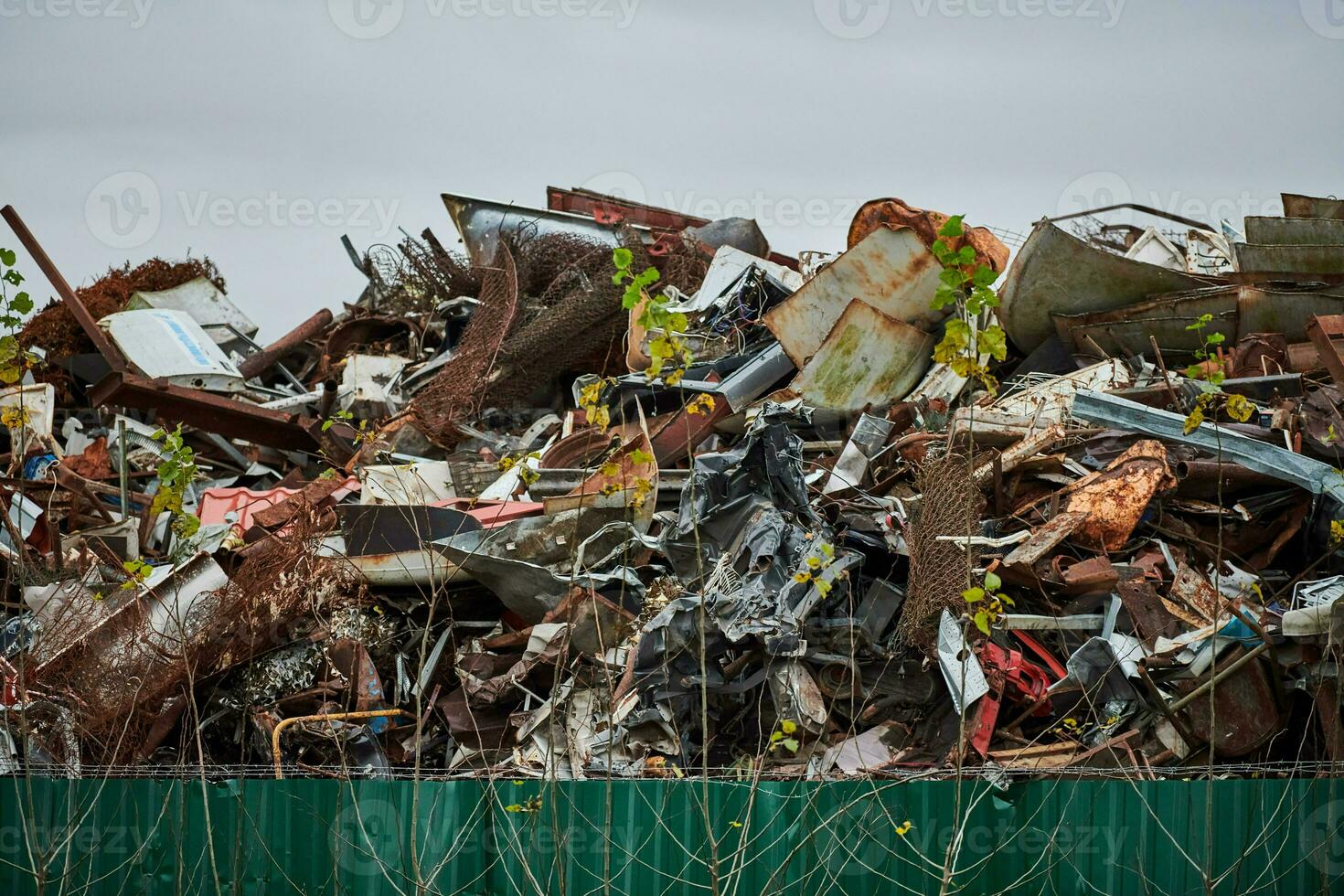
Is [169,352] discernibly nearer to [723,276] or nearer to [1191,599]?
[723,276]

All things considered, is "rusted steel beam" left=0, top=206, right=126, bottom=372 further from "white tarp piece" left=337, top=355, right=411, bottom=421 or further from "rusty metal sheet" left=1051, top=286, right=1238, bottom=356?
"rusty metal sheet" left=1051, top=286, right=1238, bottom=356

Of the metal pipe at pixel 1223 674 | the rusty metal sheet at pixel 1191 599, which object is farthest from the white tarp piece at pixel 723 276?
the metal pipe at pixel 1223 674

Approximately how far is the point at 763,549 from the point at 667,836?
5.76 ft

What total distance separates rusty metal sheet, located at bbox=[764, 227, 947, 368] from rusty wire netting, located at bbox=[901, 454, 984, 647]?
9.50 feet

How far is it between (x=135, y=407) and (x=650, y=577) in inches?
216

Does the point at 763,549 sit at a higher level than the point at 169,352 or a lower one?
lower

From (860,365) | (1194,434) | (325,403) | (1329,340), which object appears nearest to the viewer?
(1194,434)

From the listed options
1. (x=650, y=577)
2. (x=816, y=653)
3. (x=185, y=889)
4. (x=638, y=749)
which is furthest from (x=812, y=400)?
(x=185, y=889)

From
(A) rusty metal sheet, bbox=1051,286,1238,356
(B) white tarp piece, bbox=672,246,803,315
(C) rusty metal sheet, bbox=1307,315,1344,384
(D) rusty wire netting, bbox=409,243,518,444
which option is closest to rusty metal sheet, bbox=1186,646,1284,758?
(C) rusty metal sheet, bbox=1307,315,1344,384

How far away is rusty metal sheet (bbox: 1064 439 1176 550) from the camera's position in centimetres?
681

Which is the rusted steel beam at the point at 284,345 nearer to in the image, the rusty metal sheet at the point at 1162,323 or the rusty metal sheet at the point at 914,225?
the rusty metal sheet at the point at 914,225

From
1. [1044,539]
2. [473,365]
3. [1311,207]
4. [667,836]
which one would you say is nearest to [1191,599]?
[1044,539]

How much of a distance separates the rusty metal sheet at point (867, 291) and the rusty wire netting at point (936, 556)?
9.50 feet

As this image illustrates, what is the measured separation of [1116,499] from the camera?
6.84 m
